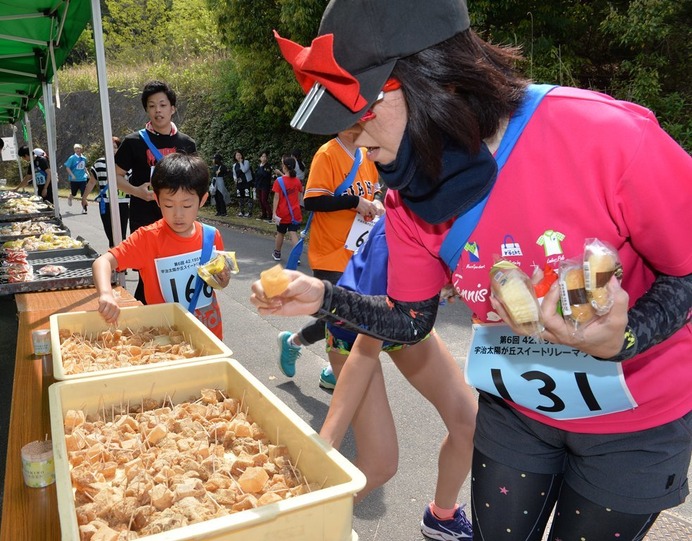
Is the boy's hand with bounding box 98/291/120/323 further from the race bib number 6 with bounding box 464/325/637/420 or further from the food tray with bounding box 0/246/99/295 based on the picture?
the race bib number 6 with bounding box 464/325/637/420

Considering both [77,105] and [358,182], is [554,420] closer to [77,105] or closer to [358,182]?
[358,182]

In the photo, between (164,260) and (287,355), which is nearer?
(164,260)

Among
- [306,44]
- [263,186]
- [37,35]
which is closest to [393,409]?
[37,35]

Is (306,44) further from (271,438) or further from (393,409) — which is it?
(271,438)

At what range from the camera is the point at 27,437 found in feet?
5.37

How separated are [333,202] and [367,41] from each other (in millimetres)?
2289

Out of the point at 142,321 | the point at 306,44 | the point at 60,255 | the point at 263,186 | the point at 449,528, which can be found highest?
the point at 306,44

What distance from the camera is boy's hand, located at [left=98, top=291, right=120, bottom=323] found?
7.67 feet

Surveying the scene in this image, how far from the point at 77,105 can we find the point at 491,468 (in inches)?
1239

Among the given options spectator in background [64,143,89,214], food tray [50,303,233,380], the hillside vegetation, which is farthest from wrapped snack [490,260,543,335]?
spectator in background [64,143,89,214]

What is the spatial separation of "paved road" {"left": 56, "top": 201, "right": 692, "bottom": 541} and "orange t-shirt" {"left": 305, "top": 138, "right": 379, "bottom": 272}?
3.32 feet

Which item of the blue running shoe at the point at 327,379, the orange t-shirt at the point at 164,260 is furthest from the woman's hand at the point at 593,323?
the blue running shoe at the point at 327,379

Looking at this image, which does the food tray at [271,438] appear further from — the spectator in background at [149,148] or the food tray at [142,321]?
the spectator in background at [149,148]

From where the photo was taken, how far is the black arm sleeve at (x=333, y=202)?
3.37 metres
